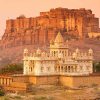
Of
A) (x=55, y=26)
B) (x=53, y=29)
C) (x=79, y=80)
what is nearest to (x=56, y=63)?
(x=79, y=80)

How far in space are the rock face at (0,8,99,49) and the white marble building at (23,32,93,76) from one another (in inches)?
1857

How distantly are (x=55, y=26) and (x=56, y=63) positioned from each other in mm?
51211

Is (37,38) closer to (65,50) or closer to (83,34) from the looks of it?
(83,34)

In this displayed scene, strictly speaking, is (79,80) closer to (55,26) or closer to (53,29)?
(53,29)

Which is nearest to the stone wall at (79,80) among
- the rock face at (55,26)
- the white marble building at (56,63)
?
the white marble building at (56,63)

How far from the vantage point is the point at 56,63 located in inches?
2953

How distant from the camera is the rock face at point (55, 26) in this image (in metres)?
126

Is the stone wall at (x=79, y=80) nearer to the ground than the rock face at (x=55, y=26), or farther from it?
nearer to the ground

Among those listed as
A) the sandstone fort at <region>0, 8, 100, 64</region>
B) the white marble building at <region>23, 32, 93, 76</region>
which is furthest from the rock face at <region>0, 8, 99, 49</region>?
the white marble building at <region>23, 32, 93, 76</region>

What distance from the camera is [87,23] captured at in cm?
12712

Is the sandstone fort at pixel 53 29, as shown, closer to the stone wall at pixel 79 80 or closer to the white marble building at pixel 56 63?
the white marble building at pixel 56 63

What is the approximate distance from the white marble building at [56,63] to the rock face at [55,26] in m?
47.2

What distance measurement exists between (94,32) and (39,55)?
56.0 m

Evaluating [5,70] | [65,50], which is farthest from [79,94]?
[5,70]
